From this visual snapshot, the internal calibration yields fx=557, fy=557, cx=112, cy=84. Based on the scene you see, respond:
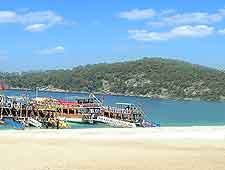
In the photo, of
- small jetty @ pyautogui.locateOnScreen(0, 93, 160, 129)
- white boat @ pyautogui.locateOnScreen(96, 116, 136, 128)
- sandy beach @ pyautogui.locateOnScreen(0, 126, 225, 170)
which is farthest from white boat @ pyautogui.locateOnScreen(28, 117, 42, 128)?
sandy beach @ pyautogui.locateOnScreen(0, 126, 225, 170)

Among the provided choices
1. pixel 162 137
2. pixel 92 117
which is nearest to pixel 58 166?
pixel 162 137

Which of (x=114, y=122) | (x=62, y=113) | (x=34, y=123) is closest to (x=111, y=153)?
(x=34, y=123)

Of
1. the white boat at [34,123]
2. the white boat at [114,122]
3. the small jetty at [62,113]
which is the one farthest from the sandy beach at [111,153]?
the white boat at [114,122]

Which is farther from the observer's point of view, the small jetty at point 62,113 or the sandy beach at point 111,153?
the small jetty at point 62,113

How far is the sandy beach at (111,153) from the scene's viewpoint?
2455cm

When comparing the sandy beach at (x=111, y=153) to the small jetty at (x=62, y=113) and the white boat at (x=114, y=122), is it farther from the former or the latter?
the white boat at (x=114, y=122)

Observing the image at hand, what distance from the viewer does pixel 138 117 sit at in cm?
7006

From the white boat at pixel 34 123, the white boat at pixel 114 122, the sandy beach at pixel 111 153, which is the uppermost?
the sandy beach at pixel 111 153

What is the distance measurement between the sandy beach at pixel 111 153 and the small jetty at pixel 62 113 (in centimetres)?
2023

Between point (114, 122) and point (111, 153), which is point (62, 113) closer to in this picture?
point (114, 122)

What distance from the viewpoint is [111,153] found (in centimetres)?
2920

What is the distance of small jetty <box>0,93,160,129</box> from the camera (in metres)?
60.4

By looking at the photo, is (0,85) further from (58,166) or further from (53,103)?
(58,166)

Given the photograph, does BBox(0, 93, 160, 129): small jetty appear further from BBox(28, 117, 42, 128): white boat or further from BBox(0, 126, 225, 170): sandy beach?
BBox(0, 126, 225, 170): sandy beach
